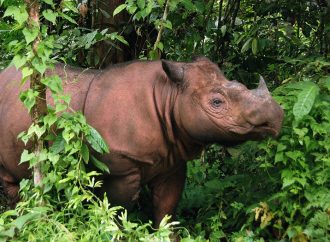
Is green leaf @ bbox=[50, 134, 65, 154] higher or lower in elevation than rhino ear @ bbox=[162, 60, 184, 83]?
lower

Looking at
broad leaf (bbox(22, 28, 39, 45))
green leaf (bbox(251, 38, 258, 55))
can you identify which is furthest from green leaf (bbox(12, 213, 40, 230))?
green leaf (bbox(251, 38, 258, 55))

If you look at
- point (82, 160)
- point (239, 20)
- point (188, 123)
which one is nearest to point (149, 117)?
point (188, 123)

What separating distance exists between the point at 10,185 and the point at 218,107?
185 cm

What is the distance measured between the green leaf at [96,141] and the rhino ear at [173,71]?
66 cm

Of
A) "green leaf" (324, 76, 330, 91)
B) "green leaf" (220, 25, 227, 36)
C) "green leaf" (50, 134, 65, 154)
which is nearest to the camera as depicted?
"green leaf" (50, 134, 65, 154)

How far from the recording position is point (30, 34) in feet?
13.3

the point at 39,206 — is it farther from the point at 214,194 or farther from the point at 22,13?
the point at 214,194

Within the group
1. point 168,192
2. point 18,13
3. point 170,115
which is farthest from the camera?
point 168,192

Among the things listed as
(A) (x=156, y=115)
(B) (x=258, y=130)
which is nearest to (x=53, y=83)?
(A) (x=156, y=115)

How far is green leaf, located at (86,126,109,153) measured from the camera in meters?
4.32

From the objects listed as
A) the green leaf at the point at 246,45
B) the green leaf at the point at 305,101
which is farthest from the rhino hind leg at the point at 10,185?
the green leaf at the point at 246,45

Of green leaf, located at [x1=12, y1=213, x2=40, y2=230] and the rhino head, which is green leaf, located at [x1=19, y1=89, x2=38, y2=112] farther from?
the rhino head

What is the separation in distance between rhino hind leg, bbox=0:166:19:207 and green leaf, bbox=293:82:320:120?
7.25 feet

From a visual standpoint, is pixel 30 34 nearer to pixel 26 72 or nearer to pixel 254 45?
pixel 26 72
